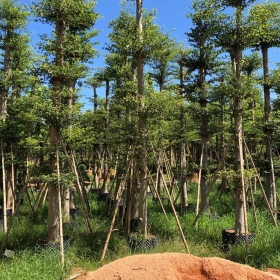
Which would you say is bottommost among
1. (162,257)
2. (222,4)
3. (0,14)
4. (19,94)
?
(162,257)

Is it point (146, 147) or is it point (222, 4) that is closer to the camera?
point (146, 147)

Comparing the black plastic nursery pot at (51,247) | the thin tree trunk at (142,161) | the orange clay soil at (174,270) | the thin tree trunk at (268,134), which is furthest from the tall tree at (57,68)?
the thin tree trunk at (268,134)

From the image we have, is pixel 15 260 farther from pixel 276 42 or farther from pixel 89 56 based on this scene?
pixel 276 42

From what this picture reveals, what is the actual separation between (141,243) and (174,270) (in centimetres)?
273

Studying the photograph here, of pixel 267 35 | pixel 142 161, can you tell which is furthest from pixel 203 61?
pixel 142 161

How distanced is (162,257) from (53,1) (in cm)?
563

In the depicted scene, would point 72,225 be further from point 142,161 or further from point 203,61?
point 203,61

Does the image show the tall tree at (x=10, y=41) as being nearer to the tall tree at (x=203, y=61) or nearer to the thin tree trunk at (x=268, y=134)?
the tall tree at (x=203, y=61)

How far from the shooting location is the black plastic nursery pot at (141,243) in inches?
256

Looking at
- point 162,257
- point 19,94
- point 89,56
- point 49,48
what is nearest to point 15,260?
point 162,257

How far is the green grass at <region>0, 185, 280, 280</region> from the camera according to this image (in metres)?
5.48

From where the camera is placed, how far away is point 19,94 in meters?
11.2

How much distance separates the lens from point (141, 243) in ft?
21.4

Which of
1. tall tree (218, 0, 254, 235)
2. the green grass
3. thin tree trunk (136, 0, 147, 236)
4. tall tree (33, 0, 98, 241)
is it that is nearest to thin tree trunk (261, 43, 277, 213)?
the green grass
